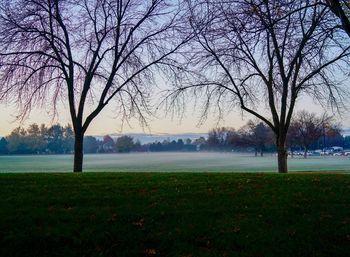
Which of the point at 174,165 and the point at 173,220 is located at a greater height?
the point at 173,220

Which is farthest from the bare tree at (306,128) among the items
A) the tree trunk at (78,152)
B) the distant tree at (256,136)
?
the tree trunk at (78,152)

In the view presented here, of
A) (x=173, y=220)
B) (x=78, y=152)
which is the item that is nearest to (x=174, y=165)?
(x=78, y=152)

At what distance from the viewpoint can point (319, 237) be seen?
277 inches

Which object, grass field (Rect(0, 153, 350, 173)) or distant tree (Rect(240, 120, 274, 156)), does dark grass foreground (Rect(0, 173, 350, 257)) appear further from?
distant tree (Rect(240, 120, 274, 156))

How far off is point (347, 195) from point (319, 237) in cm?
345

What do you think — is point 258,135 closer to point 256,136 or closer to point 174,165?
point 256,136

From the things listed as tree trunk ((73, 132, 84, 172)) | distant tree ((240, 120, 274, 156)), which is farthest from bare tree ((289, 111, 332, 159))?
tree trunk ((73, 132, 84, 172))

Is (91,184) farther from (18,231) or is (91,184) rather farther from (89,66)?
(89,66)

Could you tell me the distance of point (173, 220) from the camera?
7.78 meters

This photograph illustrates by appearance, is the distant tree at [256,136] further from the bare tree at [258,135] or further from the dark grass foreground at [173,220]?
the dark grass foreground at [173,220]

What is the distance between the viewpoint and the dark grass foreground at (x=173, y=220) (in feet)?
21.8

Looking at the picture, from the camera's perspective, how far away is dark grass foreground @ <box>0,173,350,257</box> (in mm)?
6656

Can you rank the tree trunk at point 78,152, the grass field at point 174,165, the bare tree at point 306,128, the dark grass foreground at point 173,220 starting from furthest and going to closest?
1. the bare tree at point 306,128
2. the grass field at point 174,165
3. the tree trunk at point 78,152
4. the dark grass foreground at point 173,220

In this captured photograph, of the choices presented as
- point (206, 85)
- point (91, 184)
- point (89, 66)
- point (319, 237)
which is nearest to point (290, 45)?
point (206, 85)
